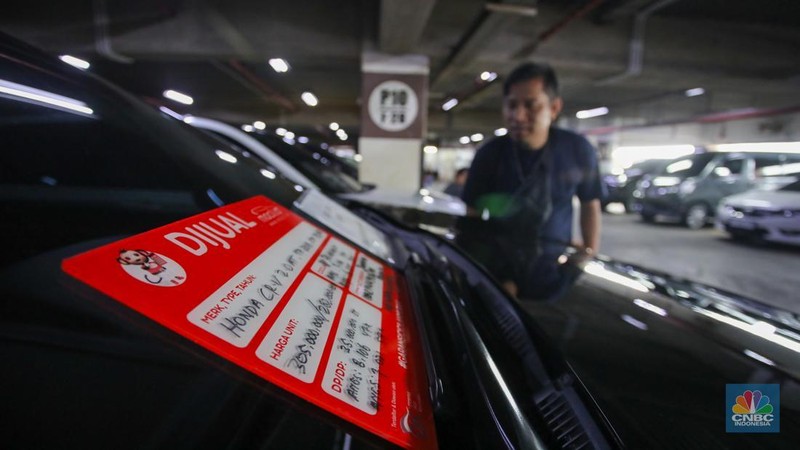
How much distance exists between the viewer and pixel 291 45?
19.8 ft

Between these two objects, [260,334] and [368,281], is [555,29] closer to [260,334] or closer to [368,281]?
[368,281]

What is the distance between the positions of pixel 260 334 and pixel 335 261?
37cm

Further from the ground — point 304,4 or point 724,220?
point 304,4

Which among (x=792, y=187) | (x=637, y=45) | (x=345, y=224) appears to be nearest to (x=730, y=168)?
(x=792, y=187)

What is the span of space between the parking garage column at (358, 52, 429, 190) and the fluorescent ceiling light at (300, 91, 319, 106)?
23.4 feet

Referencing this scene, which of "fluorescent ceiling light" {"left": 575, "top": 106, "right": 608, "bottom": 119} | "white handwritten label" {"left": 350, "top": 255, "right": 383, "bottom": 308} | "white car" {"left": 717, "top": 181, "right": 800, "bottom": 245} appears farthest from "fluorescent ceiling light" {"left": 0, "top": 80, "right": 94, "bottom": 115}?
"fluorescent ceiling light" {"left": 575, "top": 106, "right": 608, "bottom": 119}

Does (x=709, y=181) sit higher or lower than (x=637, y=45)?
lower

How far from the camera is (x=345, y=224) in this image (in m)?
1.16

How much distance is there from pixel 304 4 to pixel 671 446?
670cm

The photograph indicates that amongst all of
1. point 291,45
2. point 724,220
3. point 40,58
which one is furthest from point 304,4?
point 724,220

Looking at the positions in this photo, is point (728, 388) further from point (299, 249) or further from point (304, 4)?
point (304, 4)

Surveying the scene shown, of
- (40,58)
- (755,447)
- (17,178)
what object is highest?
(40,58)

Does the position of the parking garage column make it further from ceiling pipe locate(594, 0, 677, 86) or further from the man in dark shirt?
the man in dark shirt

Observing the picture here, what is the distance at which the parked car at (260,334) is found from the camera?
42 cm
